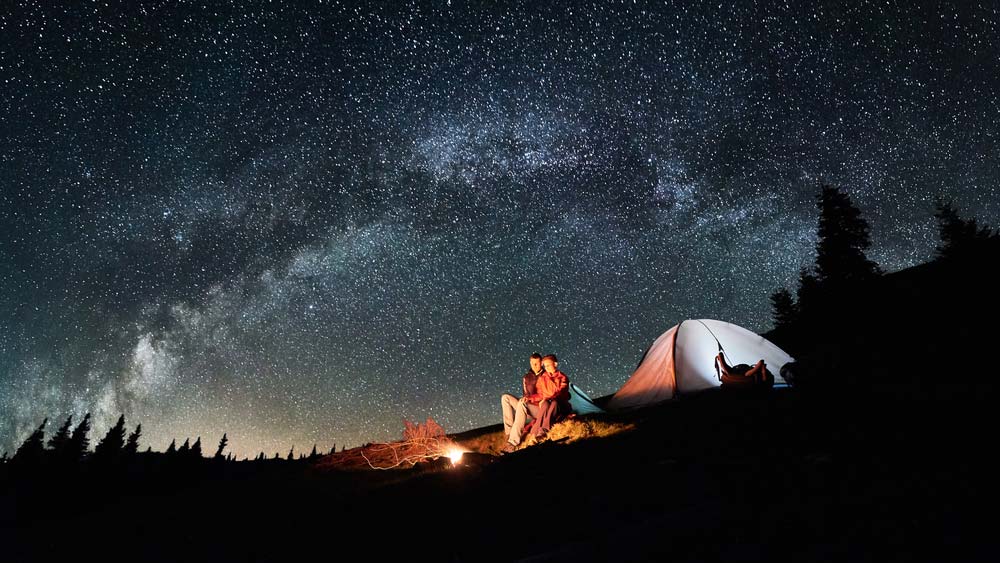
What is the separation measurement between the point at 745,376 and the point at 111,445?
92540 millimetres

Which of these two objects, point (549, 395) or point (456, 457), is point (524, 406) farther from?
point (456, 457)

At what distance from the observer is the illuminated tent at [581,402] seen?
38.7 feet

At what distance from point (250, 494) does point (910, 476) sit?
7.28 metres

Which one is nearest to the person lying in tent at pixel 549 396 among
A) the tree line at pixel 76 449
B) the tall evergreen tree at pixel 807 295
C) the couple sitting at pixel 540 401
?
the couple sitting at pixel 540 401

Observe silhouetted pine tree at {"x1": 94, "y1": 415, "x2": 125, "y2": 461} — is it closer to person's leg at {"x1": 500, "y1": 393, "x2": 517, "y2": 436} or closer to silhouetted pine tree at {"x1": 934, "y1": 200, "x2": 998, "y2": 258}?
person's leg at {"x1": 500, "y1": 393, "x2": 517, "y2": 436}

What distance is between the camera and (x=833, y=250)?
28.2 metres

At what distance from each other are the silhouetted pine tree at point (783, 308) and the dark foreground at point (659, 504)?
3237cm

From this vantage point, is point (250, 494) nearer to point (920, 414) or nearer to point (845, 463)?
point (845, 463)

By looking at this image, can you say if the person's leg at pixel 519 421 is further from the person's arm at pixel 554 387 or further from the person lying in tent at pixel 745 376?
the person lying in tent at pixel 745 376

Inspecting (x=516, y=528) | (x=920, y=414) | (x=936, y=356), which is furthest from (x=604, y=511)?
(x=936, y=356)

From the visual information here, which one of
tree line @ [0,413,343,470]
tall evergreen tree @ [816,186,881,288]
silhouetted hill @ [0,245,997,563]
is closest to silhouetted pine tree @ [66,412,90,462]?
tree line @ [0,413,343,470]

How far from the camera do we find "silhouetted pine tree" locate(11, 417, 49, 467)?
6938 cm

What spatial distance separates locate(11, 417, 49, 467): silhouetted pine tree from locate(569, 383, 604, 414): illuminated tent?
9590cm

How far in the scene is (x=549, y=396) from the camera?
315 inches
